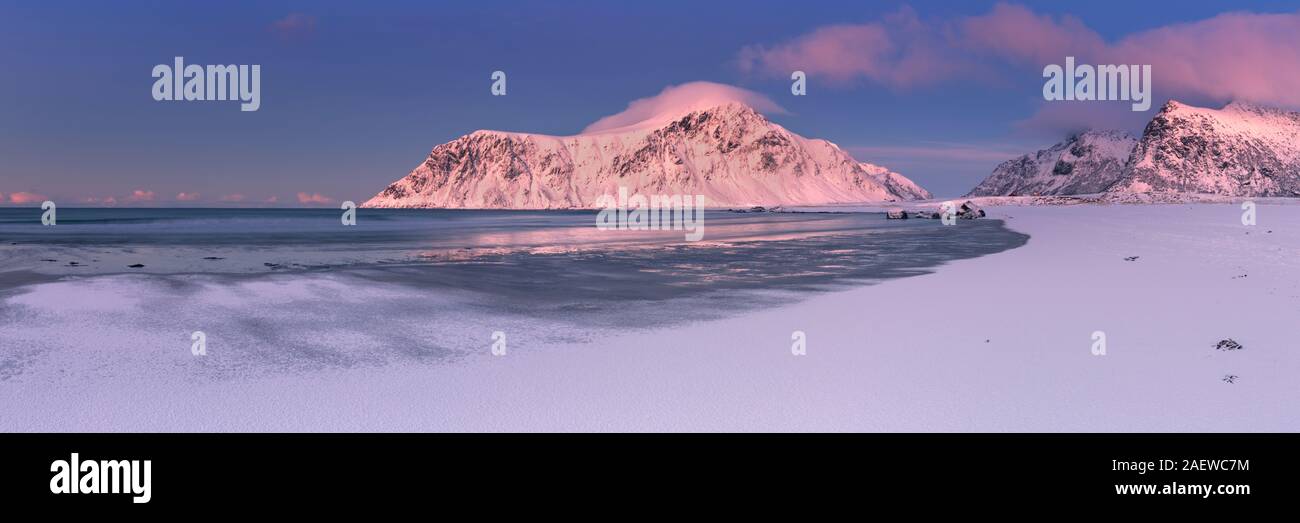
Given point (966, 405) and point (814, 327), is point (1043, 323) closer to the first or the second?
point (814, 327)

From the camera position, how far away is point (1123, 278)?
48.4 ft

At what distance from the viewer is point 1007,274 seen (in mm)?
16281

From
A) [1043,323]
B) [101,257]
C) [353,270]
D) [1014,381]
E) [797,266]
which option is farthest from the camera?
[101,257]

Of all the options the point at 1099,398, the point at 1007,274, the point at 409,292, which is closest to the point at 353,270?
the point at 409,292

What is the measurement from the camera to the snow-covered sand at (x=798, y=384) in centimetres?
568

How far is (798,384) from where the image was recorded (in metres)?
6.73

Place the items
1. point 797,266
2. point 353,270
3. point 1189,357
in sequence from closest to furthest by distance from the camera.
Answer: point 1189,357, point 353,270, point 797,266

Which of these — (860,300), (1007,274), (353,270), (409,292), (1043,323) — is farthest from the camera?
(353,270)

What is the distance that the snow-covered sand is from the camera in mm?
5680

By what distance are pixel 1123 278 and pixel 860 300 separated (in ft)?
20.8

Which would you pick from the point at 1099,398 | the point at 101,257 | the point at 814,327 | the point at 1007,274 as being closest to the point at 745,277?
the point at 1007,274

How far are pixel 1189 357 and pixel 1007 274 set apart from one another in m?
9.16

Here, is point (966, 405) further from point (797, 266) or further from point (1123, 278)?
point (797, 266)

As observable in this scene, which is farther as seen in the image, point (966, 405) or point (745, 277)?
Answer: point (745, 277)
